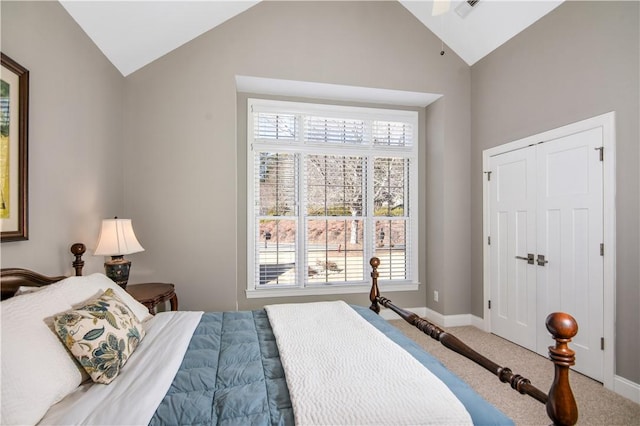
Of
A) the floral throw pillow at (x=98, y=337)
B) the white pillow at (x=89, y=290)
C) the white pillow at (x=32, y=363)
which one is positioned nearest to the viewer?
the white pillow at (x=32, y=363)

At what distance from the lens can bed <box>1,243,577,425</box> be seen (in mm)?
1082

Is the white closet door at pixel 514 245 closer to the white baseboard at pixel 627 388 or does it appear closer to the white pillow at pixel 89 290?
the white baseboard at pixel 627 388

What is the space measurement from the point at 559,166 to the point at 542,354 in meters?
1.72

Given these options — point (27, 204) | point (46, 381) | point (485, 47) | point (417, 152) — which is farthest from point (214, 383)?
point (485, 47)

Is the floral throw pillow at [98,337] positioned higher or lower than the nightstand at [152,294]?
higher

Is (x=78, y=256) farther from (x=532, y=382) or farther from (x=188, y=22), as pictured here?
(x=532, y=382)

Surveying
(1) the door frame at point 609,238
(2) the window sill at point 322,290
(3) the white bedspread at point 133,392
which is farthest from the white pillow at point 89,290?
(1) the door frame at point 609,238

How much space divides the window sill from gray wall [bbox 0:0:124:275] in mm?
1635

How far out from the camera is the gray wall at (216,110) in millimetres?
3287

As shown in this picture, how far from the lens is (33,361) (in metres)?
1.14

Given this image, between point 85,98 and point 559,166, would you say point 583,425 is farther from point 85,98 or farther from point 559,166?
point 85,98

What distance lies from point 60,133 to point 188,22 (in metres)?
1.63

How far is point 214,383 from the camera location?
133 cm

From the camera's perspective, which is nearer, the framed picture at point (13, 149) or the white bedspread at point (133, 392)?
the white bedspread at point (133, 392)
